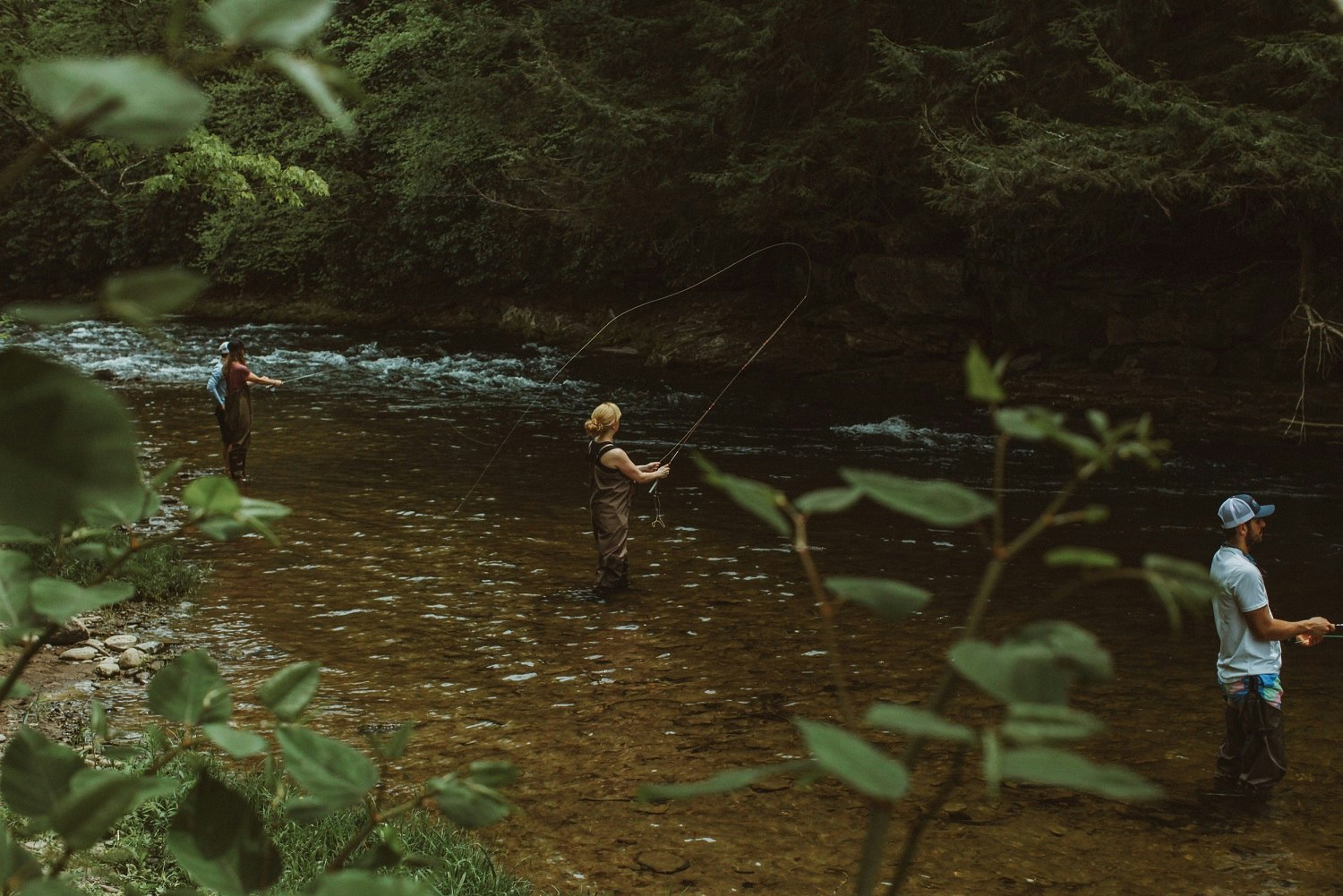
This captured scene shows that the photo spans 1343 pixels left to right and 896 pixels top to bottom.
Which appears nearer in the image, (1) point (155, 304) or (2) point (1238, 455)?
(1) point (155, 304)

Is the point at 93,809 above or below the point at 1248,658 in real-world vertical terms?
above

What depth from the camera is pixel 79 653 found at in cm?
821

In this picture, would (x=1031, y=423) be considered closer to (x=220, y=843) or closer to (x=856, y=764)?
(x=856, y=764)

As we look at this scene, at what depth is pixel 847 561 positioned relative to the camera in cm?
1134

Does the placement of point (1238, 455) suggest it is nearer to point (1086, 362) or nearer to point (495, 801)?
point (1086, 362)

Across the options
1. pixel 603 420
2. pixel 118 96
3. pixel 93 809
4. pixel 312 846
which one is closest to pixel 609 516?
pixel 603 420

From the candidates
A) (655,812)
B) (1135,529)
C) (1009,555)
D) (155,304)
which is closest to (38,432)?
(155,304)

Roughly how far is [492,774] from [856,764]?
19.2 inches

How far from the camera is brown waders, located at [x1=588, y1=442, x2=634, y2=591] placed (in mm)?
10062

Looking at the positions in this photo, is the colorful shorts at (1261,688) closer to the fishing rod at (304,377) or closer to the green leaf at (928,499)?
the green leaf at (928,499)

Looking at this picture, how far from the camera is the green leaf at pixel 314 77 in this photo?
624 mm

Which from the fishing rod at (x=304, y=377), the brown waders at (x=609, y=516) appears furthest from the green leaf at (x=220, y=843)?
the fishing rod at (x=304, y=377)

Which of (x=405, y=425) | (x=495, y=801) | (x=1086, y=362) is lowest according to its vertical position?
(x=405, y=425)

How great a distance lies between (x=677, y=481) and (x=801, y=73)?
7.88 meters
